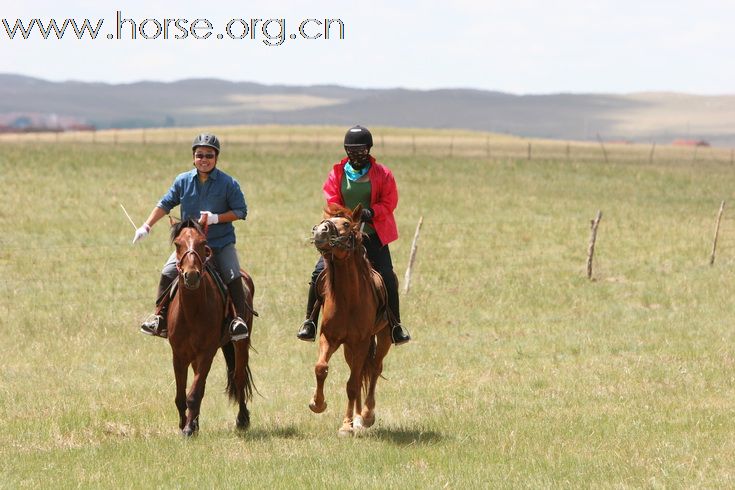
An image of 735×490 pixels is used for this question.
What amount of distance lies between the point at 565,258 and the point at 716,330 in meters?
10.1

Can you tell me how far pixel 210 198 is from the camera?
10.3 meters

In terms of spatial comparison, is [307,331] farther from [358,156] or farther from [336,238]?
[358,156]

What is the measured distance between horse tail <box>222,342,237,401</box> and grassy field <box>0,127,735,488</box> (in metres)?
0.35

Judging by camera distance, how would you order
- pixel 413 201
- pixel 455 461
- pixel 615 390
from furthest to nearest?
1. pixel 413 201
2. pixel 615 390
3. pixel 455 461

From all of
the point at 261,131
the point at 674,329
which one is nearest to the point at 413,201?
the point at 674,329

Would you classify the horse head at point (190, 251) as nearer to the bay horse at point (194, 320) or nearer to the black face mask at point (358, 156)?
the bay horse at point (194, 320)

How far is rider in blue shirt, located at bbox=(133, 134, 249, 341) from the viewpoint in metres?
10.2

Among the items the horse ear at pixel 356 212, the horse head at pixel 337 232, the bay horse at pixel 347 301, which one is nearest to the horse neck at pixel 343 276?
the bay horse at pixel 347 301

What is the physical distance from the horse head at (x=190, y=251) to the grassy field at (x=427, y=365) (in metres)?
1.43

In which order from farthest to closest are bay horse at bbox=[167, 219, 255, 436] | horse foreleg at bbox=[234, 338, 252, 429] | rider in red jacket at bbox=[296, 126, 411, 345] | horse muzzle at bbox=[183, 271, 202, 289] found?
1. horse foreleg at bbox=[234, 338, 252, 429]
2. rider in red jacket at bbox=[296, 126, 411, 345]
3. bay horse at bbox=[167, 219, 255, 436]
4. horse muzzle at bbox=[183, 271, 202, 289]

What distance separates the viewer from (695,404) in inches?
457

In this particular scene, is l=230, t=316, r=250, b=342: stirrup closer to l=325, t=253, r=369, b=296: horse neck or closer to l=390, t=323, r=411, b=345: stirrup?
l=325, t=253, r=369, b=296: horse neck

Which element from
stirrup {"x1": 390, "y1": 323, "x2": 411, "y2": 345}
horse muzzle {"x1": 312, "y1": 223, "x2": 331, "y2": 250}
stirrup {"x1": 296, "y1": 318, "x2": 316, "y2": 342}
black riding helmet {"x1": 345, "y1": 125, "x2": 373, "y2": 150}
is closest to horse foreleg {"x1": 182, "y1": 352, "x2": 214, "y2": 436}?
stirrup {"x1": 296, "y1": 318, "x2": 316, "y2": 342}

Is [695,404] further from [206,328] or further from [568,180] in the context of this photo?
[568,180]
